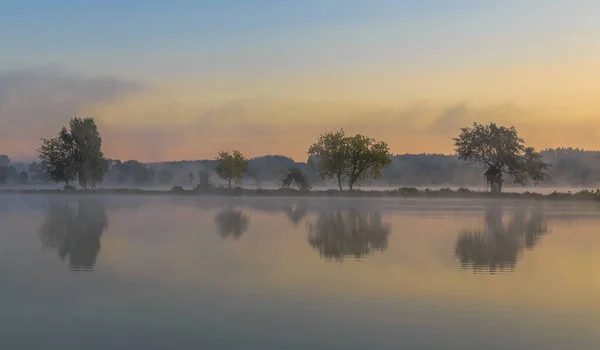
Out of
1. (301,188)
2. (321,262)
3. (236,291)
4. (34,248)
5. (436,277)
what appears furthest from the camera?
(301,188)

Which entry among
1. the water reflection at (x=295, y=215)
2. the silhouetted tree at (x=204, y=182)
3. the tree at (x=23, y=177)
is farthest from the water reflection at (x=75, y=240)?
the tree at (x=23, y=177)

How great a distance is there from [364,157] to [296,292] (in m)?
65.8

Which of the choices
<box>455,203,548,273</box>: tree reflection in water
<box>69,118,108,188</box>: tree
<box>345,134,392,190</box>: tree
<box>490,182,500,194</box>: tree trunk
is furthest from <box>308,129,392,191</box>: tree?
<box>455,203,548,273</box>: tree reflection in water

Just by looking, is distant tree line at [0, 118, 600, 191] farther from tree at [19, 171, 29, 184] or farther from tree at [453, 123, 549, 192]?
tree at [19, 171, 29, 184]

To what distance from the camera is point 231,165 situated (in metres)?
87.4

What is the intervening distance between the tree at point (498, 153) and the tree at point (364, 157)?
9.53 metres

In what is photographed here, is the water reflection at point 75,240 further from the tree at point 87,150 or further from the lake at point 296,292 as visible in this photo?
the tree at point 87,150

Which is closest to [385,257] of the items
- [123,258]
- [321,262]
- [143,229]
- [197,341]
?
[321,262]

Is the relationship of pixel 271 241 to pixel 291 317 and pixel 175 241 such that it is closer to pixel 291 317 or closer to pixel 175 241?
pixel 175 241

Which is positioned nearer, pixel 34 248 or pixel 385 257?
pixel 385 257

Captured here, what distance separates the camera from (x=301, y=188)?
79688 millimetres

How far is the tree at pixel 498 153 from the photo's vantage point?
230 ft

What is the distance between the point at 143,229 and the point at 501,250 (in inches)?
555

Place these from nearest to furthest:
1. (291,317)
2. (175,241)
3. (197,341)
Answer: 1. (197,341)
2. (291,317)
3. (175,241)
